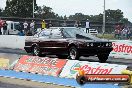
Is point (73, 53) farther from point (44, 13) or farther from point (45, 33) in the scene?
point (44, 13)

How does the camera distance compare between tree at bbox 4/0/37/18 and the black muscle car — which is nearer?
the black muscle car

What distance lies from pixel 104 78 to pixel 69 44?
36.0 feet

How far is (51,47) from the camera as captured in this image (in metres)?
18.2

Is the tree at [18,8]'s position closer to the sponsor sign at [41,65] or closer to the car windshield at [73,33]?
the car windshield at [73,33]

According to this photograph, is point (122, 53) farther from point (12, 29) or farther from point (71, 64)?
point (12, 29)

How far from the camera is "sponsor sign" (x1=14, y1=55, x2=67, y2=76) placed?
48.0 ft

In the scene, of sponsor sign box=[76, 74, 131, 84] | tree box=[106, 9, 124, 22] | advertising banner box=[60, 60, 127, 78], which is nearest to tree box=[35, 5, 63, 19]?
tree box=[106, 9, 124, 22]

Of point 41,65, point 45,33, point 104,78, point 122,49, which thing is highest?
point 45,33

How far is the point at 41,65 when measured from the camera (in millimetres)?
15461

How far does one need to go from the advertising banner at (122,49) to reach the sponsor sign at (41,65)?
22.5 ft

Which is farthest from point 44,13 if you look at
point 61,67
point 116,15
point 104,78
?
point 104,78

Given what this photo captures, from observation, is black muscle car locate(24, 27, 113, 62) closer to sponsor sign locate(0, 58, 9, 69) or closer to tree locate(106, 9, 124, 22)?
sponsor sign locate(0, 58, 9, 69)

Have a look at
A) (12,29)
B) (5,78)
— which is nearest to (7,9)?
(12,29)

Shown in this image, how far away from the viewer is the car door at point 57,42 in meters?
17.5
